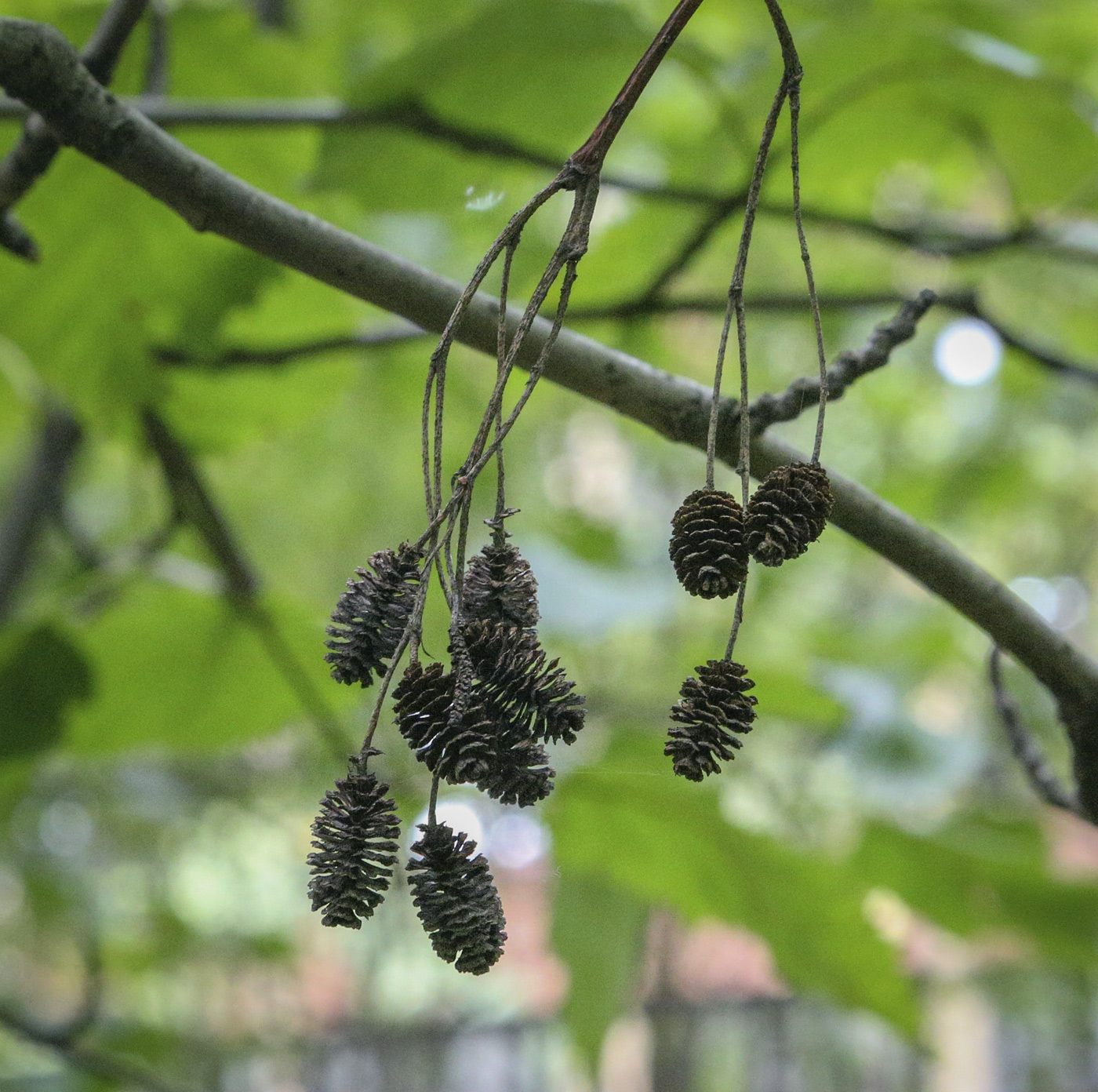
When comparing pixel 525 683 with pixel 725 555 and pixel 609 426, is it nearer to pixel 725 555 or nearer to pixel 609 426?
pixel 725 555

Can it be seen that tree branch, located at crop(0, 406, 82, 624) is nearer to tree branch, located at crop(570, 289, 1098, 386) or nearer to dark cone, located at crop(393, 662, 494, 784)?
tree branch, located at crop(570, 289, 1098, 386)

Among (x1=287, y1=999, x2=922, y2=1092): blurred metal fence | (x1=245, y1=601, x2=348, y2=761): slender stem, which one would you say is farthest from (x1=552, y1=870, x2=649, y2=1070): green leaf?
(x1=287, y1=999, x2=922, y2=1092): blurred metal fence

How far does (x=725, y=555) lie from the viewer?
305 millimetres

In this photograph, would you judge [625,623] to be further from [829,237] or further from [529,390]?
[529,390]

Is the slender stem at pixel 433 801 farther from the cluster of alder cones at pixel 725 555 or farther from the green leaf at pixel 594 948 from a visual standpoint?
the green leaf at pixel 594 948

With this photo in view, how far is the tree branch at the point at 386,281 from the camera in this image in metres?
0.40

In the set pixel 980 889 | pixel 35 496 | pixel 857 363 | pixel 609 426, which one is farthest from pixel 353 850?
pixel 609 426

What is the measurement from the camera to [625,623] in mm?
1068

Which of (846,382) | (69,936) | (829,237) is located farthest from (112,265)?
(69,936)

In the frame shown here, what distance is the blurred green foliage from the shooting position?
30.0 inches

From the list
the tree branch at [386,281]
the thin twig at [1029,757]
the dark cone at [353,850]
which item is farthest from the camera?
the thin twig at [1029,757]

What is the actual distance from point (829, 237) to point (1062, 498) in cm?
72

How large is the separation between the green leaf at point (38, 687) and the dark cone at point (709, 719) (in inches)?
26.9

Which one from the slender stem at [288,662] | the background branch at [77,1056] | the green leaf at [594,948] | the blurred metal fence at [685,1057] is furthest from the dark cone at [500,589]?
the blurred metal fence at [685,1057]
